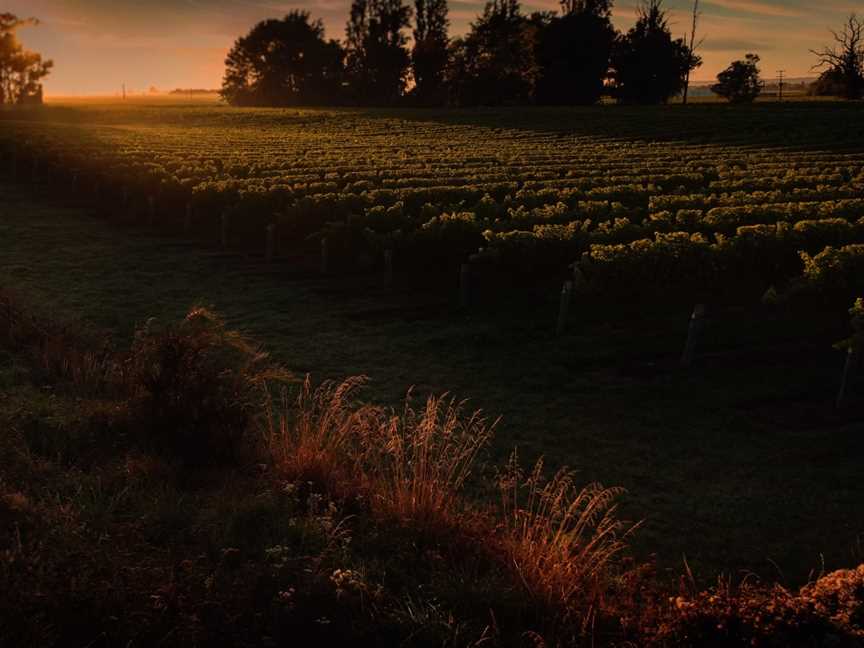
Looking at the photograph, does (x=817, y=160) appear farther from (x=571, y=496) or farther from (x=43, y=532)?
(x=43, y=532)

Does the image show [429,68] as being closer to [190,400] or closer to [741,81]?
[741,81]

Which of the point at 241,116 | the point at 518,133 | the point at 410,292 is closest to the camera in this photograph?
the point at 410,292

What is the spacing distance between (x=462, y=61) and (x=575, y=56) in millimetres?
17241

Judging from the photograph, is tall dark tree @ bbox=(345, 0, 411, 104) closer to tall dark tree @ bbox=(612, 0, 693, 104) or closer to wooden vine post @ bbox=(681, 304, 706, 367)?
tall dark tree @ bbox=(612, 0, 693, 104)

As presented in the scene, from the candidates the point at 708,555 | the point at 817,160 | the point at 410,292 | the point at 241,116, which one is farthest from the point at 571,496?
the point at 241,116

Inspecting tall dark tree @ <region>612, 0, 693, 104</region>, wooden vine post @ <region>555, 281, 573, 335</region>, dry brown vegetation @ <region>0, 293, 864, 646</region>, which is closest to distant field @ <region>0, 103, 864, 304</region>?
wooden vine post @ <region>555, 281, 573, 335</region>

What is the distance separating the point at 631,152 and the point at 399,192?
2296 cm

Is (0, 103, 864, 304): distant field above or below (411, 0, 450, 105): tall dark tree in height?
below

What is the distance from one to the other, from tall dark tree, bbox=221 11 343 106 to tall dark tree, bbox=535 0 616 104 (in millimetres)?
31508

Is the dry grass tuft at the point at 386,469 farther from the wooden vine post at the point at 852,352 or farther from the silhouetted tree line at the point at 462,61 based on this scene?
the silhouetted tree line at the point at 462,61

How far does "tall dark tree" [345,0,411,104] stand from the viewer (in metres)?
102

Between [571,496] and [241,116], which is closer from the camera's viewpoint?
[571,496]

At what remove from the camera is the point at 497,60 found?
93125 millimetres

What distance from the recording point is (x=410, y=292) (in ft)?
56.7
